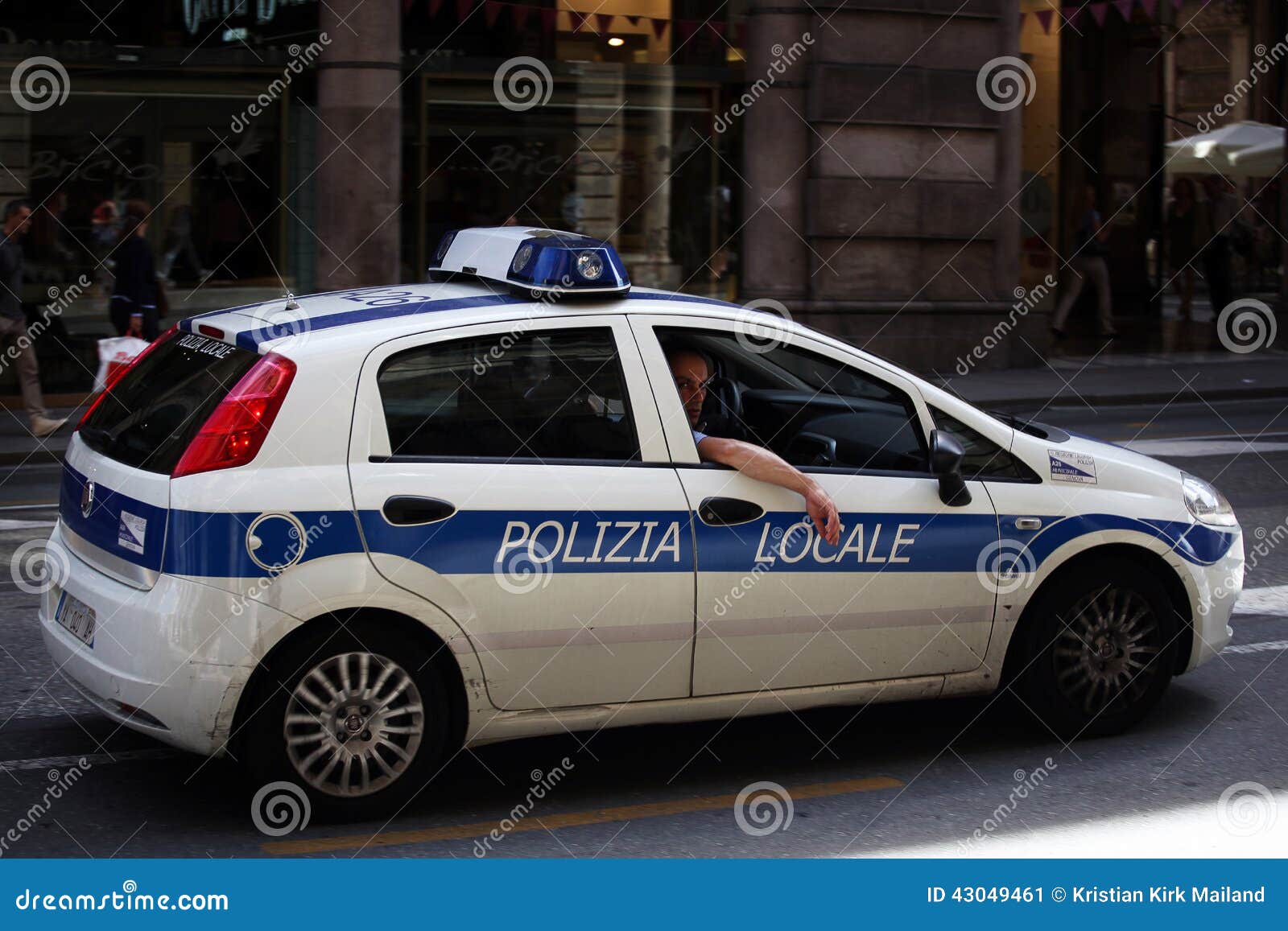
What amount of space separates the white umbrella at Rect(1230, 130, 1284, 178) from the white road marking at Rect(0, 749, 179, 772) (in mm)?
22030

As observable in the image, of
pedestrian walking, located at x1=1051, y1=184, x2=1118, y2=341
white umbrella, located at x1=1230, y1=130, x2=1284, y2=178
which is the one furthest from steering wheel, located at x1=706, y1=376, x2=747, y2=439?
white umbrella, located at x1=1230, y1=130, x2=1284, y2=178

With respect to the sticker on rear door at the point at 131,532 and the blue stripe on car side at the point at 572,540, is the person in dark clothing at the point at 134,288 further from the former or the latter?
the sticker on rear door at the point at 131,532

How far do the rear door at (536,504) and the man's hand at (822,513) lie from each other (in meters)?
0.41

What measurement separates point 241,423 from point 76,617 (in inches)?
34.0

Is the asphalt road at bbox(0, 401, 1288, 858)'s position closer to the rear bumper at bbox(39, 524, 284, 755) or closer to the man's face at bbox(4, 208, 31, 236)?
the rear bumper at bbox(39, 524, 284, 755)

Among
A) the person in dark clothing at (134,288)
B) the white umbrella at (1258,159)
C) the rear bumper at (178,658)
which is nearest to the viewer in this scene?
the rear bumper at (178,658)

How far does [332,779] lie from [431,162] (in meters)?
13.2

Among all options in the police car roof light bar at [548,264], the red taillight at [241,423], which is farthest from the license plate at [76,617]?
the police car roof light bar at [548,264]

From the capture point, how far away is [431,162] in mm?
17266

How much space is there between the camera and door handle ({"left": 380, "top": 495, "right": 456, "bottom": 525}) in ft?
15.5

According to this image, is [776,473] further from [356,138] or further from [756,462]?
[356,138]

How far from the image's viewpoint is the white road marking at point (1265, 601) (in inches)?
307

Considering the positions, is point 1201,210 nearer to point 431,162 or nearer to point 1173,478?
point 431,162

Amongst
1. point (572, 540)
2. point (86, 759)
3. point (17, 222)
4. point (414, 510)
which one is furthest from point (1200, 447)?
point (86, 759)
